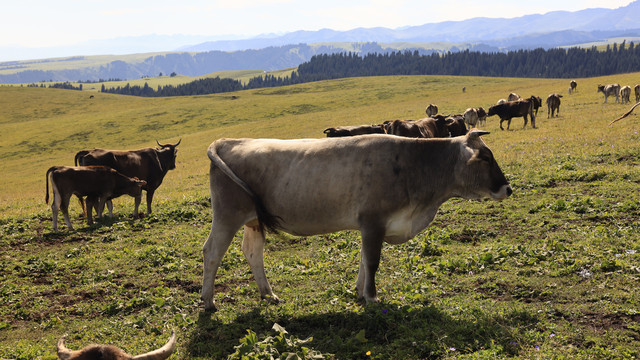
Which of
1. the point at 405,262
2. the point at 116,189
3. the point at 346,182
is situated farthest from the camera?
the point at 116,189

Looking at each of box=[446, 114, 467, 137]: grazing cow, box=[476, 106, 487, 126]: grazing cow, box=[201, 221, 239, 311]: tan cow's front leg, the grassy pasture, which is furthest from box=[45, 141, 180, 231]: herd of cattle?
box=[476, 106, 487, 126]: grazing cow

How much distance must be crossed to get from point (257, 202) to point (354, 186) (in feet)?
5.97

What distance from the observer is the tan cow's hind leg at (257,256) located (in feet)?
29.8

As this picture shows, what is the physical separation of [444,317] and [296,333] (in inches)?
96.6

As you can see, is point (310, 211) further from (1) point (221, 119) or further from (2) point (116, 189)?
(1) point (221, 119)

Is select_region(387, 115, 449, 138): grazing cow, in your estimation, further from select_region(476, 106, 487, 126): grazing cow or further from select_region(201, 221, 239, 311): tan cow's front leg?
select_region(201, 221, 239, 311): tan cow's front leg

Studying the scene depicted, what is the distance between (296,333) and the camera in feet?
24.7

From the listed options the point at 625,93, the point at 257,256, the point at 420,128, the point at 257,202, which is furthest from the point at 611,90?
the point at 257,202

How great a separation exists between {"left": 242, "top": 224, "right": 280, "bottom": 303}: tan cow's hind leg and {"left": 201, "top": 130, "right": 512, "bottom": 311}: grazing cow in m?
0.55

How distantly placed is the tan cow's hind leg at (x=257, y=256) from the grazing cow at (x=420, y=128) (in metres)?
14.9

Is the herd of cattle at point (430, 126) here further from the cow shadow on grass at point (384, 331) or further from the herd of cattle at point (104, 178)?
the cow shadow on grass at point (384, 331)

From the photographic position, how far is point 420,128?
76.7 ft

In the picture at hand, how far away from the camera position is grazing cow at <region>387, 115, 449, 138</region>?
2288 cm

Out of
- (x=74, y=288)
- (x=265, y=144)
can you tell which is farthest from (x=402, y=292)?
(x=74, y=288)
